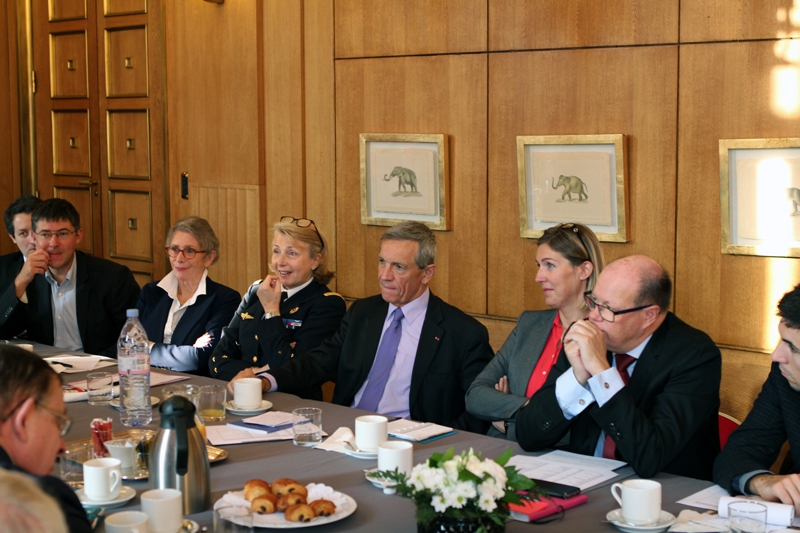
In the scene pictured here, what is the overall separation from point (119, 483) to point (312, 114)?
413 centimetres

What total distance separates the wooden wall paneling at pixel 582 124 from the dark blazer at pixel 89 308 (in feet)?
6.76

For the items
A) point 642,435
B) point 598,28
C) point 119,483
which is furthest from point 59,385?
point 598,28

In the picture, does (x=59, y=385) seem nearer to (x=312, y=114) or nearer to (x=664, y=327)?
(x=664, y=327)

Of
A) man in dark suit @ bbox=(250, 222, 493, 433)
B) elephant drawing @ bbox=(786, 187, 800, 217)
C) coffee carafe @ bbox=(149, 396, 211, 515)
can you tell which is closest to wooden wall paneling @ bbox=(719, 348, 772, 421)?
elephant drawing @ bbox=(786, 187, 800, 217)

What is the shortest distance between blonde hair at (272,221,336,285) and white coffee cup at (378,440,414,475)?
6.40 ft

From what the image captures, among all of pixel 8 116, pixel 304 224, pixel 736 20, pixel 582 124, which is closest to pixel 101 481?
pixel 304 224

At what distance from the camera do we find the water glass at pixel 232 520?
1.80 meters

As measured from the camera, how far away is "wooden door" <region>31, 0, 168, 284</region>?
7.14m

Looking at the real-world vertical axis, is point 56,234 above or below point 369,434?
above

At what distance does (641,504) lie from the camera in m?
2.04

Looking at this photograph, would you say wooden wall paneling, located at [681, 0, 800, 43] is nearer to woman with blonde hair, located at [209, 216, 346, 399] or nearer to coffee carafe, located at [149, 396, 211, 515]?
woman with blonde hair, located at [209, 216, 346, 399]

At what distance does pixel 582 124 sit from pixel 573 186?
1.07 ft

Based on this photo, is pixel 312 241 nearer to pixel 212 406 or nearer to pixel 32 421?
pixel 212 406

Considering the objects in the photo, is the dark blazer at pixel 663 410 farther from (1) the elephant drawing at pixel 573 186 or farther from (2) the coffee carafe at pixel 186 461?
(1) the elephant drawing at pixel 573 186
